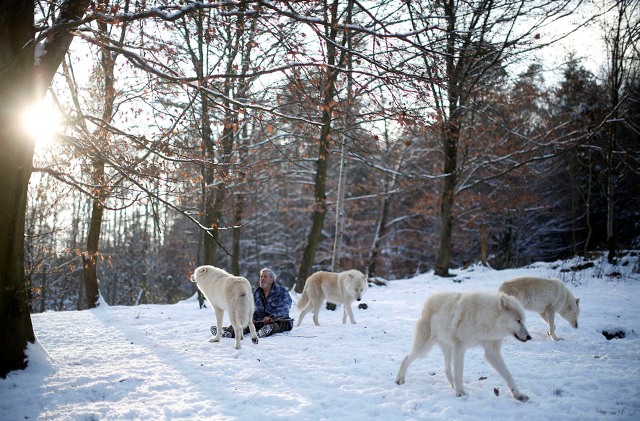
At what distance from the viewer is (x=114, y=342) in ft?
22.5

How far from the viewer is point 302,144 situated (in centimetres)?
1155

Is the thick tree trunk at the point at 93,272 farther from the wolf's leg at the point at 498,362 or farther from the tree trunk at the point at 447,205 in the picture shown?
the tree trunk at the point at 447,205

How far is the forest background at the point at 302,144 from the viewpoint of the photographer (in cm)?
444

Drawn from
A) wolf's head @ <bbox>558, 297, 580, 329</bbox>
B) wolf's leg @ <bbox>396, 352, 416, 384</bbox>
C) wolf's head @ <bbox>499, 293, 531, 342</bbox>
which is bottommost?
wolf's leg @ <bbox>396, 352, 416, 384</bbox>

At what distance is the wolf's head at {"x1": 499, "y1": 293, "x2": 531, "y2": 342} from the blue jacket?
15.6ft

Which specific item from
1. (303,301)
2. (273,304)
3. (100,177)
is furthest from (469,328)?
(100,177)

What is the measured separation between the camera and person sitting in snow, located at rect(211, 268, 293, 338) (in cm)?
761

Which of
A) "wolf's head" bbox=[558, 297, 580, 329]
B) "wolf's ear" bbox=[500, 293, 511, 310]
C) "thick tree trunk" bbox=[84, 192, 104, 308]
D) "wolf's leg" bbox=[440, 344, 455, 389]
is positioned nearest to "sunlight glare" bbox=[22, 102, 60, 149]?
"wolf's leg" bbox=[440, 344, 455, 389]

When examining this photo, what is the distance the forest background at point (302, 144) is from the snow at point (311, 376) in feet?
3.70

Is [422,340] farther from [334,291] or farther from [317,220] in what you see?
[317,220]

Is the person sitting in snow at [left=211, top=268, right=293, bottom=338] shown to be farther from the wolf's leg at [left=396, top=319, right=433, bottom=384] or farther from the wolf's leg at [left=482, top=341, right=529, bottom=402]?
the wolf's leg at [left=482, top=341, right=529, bottom=402]

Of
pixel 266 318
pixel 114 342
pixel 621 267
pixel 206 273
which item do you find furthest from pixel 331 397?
pixel 621 267

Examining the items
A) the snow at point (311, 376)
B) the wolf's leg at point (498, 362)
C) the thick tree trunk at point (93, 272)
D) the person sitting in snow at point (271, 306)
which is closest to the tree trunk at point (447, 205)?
the snow at point (311, 376)

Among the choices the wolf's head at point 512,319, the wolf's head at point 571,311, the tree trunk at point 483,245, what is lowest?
the wolf's head at point 571,311
